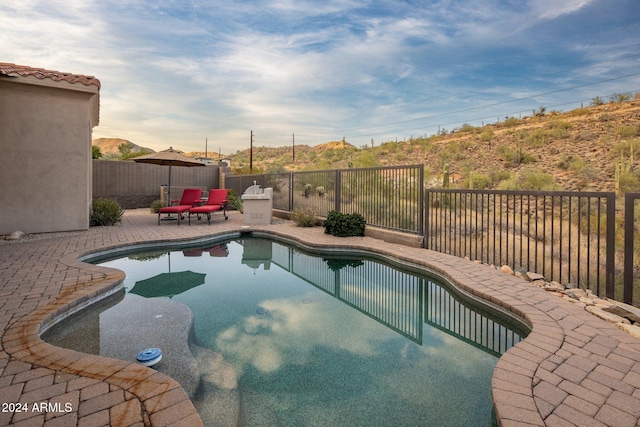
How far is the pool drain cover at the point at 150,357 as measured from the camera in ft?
8.29

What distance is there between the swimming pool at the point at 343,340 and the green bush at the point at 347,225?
206 cm

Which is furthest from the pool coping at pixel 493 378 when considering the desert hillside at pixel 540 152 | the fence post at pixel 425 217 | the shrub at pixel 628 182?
the desert hillside at pixel 540 152

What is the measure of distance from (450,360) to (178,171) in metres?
16.7

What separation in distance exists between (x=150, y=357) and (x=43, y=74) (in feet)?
26.6

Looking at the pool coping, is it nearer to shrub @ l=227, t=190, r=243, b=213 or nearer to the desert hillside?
shrub @ l=227, t=190, r=243, b=213

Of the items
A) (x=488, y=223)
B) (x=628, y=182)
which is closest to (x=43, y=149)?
(x=488, y=223)

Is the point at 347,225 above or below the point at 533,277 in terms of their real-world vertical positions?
above

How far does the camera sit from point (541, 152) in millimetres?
19156

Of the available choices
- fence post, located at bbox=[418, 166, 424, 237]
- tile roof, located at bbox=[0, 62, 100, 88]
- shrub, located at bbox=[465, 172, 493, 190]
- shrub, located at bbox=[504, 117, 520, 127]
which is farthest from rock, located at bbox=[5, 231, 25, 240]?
shrub, located at bbox=[504, 117, 520, 127]

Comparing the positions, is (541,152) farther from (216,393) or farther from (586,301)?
(216,393)

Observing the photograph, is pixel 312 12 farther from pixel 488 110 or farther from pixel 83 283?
pixel 488 110

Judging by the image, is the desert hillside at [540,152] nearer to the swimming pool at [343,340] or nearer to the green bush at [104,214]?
the swimming pool at [343,340]

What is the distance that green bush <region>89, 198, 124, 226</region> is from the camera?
30.4ft

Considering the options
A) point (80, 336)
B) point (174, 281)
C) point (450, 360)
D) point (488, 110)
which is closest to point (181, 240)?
point (174, 281)
